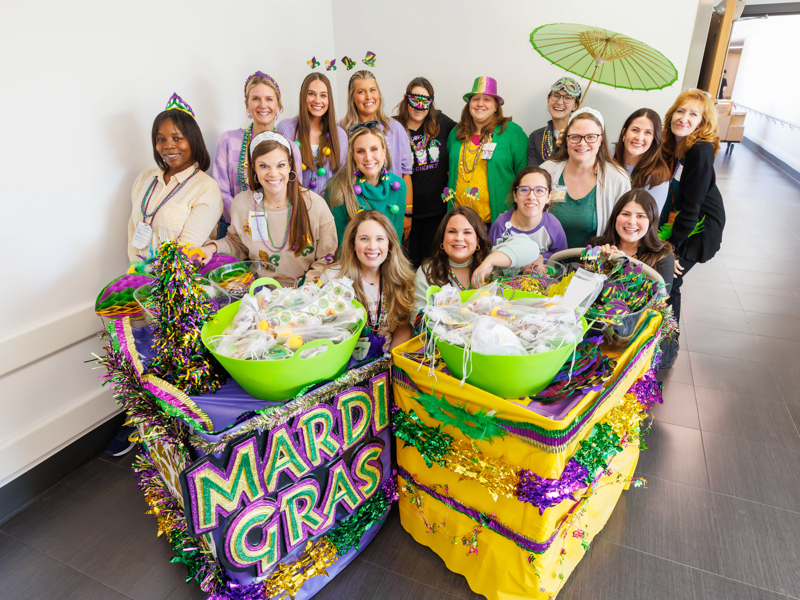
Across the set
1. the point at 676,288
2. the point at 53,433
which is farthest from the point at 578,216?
the point at 53,433

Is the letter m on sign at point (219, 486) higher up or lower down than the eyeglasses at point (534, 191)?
lower down

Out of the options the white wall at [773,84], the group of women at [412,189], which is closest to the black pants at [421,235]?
the group of women at [412,189]

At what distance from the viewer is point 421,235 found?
3.53m

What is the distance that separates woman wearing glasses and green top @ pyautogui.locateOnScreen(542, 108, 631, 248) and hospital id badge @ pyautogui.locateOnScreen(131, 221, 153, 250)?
84.1 inches

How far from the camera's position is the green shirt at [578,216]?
2535mm

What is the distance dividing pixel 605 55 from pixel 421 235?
164 cm

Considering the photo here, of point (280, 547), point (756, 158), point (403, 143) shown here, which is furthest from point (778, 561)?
point (756, 158)

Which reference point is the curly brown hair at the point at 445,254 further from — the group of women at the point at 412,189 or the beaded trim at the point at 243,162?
the beaded trim at the point at 243,162

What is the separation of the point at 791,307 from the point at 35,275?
5346mm

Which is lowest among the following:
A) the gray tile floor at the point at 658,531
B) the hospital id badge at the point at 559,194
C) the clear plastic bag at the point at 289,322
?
the gray tile floor at the point at 658,531

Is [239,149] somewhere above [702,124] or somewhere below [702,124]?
below

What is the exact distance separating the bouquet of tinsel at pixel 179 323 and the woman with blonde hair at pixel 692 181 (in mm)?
2409

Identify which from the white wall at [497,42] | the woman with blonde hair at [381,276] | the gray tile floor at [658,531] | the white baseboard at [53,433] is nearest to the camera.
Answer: the gray tile floor at [658,531]

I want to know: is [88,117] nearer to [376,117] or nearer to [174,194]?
[174,194]
